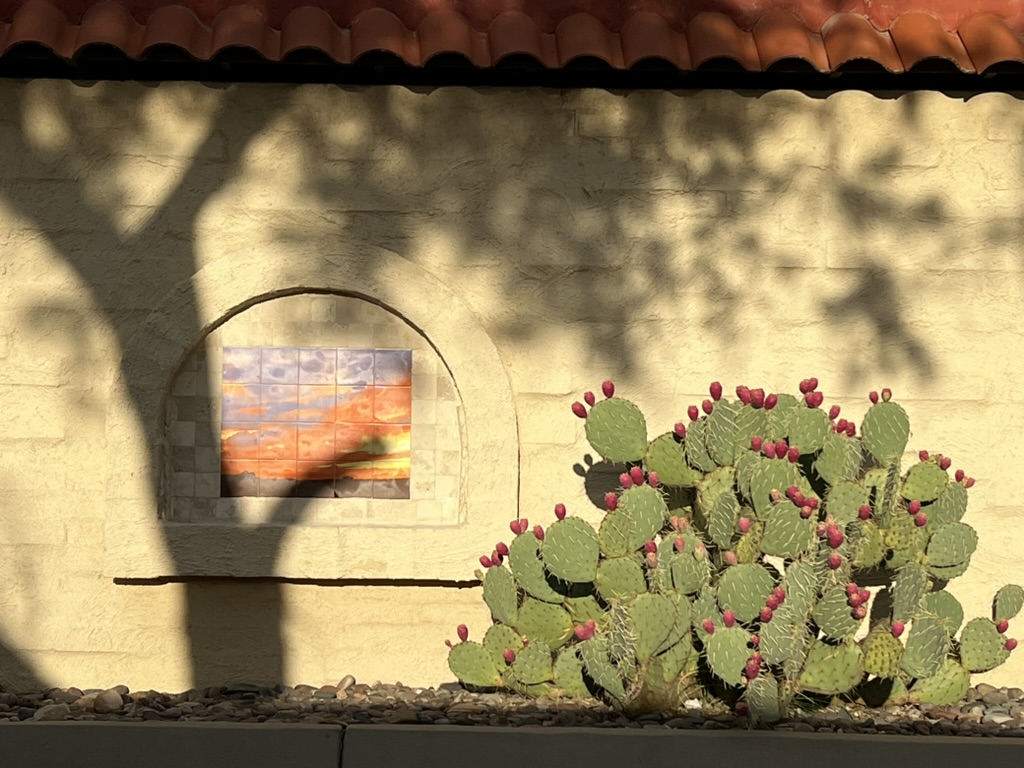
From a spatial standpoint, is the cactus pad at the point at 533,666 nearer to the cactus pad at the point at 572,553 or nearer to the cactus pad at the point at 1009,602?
the cactus pad at the point at 572,553

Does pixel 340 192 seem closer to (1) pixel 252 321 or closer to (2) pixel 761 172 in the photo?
(1) pixel 252 321

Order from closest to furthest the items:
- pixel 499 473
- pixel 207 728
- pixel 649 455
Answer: pixel 207 728, pixel 649 455, pixel 499 473

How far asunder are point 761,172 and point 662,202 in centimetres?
51

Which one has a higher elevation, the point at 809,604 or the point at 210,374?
the point at 210,374

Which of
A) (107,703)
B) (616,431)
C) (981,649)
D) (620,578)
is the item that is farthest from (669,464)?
(107,703)

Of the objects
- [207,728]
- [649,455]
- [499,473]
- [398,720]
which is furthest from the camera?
[499,473]

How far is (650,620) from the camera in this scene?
6.24 meters

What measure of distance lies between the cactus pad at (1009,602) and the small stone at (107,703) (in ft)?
13.5

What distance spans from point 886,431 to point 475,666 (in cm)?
213

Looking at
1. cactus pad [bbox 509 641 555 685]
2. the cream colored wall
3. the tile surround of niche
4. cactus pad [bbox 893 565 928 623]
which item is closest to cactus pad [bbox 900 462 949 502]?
cactus pad [bbox 893 565 928 623]

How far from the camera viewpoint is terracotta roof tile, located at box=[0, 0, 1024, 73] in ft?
23.3

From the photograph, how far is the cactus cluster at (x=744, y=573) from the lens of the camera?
626 centimetres

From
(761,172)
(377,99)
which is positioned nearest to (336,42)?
(377,99)

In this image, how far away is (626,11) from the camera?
753 cm
